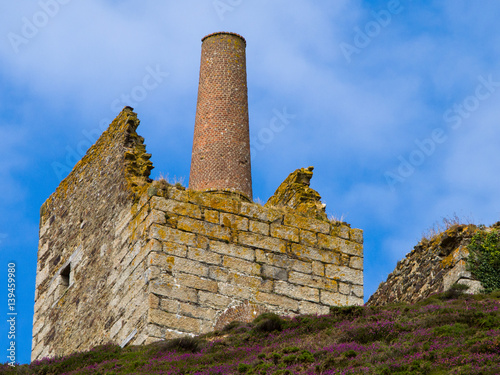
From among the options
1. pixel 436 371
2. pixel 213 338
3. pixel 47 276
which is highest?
pixel 47 276

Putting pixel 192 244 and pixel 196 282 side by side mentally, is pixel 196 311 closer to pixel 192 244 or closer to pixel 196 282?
pixel 196 282

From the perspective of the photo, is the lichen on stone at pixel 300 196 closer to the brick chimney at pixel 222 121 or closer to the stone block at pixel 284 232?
the stone block at pixel 284 232

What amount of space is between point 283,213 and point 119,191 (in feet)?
9.36

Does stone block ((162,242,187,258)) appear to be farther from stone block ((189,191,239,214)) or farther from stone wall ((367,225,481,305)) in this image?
stone wall ((367,225,481,305))

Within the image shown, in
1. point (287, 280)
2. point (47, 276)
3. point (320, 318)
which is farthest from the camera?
point (47, 276)

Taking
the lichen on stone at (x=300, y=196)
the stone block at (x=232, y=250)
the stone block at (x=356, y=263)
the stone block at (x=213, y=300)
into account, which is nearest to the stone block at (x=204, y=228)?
the stone block at (x=232, y=250)

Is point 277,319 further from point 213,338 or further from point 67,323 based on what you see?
point 67,323

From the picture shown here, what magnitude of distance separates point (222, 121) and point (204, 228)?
303 cm

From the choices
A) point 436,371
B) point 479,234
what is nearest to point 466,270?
point 479,234

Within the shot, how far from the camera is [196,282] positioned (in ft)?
55.8

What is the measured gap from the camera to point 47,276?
67.6 ft

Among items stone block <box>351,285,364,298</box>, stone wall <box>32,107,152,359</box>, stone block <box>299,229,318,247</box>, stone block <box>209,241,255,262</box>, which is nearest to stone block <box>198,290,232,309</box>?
stone block <box>209,241,255,262</box>

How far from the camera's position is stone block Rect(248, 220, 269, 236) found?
59.3 feet

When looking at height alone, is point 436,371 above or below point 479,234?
below
